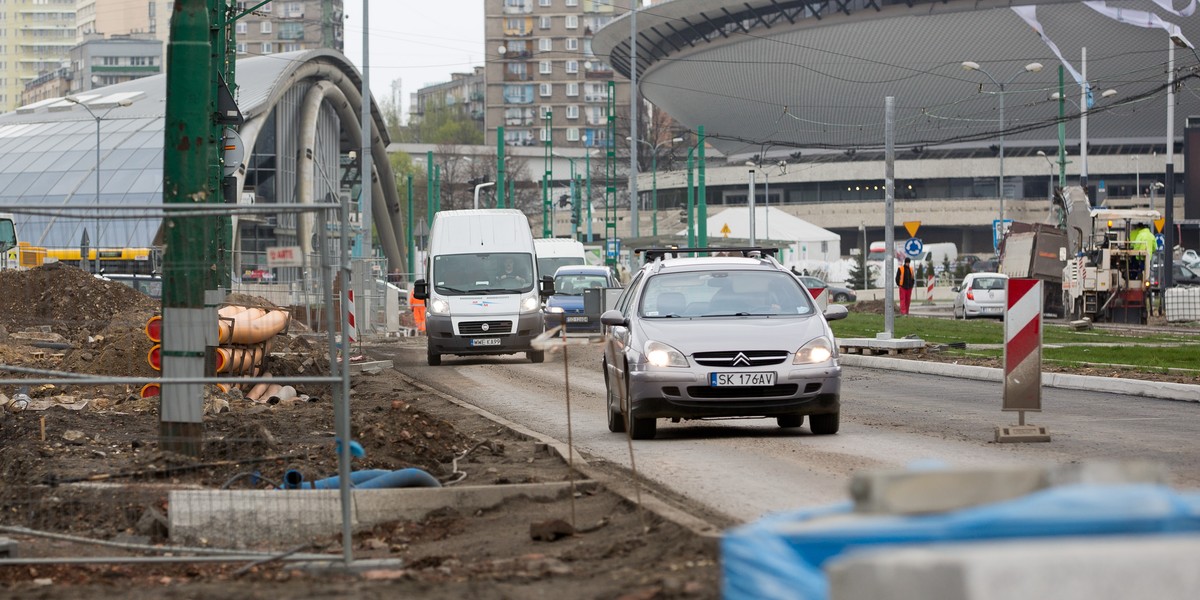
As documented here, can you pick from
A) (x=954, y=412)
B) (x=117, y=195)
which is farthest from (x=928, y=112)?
(x=954, y=412)

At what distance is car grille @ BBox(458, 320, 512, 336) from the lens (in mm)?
26672

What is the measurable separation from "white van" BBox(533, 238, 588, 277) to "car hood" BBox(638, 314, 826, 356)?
28052 millimetres

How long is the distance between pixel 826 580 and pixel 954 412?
40.3 ft

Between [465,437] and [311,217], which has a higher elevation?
[311,217]

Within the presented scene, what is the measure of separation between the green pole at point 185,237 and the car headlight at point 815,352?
16.0 ft

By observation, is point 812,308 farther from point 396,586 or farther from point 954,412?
point 396,586

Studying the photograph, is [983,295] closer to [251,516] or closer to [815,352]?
[815,352]

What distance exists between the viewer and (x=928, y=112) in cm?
10819

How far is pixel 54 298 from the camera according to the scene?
382 inches

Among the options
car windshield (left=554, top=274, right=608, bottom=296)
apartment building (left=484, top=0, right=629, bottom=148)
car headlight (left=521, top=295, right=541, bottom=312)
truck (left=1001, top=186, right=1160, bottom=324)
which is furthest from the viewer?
apartment building (left=484, top=0, right=629, bottom=148)

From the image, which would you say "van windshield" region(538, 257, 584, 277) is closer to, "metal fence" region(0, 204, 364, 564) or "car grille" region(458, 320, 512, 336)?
"car grille" region(458, 320, 512, 336)

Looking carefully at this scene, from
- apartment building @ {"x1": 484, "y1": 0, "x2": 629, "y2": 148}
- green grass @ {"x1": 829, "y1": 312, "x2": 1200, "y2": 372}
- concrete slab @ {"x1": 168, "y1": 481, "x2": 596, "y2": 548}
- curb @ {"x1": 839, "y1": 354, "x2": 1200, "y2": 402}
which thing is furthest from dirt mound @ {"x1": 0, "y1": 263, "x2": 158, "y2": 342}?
apartment building @ {"x1": 484, "y1": 0, "x2": 629, "y2": 148}

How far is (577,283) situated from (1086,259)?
13.6 meters

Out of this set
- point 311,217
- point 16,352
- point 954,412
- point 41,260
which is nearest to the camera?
point 311,217
